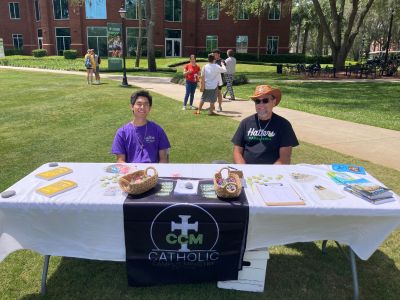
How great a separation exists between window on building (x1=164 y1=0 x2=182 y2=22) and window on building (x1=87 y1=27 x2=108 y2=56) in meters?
7.35

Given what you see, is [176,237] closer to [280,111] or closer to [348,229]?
[348,229]

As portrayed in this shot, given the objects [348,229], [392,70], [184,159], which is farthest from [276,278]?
[392,70]

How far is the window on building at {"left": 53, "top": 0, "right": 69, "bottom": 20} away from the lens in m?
41.6

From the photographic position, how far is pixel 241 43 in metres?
44.6

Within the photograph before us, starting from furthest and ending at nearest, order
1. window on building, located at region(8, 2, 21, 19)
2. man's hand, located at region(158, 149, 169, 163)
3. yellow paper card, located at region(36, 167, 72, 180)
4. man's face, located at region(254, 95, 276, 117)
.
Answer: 1. window on building, located at region(8, 2, 21, 19)
2. man's hand, located at region(158, 149, 169, 163)
3. man's face, located at region(254, 95, 276, 117)
4. yellow paper card, located at region(36, 167, 72, 180)

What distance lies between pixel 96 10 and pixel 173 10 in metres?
8.70

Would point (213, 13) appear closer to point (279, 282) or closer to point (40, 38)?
point (40, 38)

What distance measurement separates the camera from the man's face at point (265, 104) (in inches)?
Result: 153

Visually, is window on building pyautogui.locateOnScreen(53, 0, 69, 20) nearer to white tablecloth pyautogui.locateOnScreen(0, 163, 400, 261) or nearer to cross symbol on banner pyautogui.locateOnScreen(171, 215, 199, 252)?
white tablecloth pyautogui.locateOnScreen(0, 163, 400, 261)

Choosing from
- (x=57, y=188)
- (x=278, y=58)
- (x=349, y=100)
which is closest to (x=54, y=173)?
(x=57, y=188)

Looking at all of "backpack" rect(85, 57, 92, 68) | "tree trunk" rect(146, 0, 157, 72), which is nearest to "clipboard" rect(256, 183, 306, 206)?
"backpack" rect(85, 57, 92, 68)

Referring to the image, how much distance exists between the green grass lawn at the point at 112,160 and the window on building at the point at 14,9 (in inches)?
1498

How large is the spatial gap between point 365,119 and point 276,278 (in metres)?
8.17

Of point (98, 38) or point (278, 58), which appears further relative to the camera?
point (278, 58)
